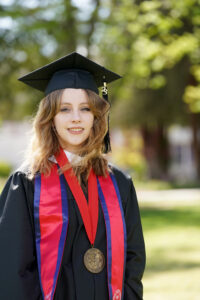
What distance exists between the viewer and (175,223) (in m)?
11.1

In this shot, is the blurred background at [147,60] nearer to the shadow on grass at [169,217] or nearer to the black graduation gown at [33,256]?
the shadow on grass at [169,217]

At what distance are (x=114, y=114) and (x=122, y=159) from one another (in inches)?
145

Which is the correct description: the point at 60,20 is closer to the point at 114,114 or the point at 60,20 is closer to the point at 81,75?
the point at 81,75

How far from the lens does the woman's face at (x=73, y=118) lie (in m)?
2.68

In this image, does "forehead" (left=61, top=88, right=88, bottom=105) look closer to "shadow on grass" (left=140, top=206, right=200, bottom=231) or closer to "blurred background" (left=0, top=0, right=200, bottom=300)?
"blurred background" (left=0, top=0, right=200, bottom=300)

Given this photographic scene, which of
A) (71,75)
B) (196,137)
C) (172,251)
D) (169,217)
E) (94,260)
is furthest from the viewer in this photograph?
(196,137)

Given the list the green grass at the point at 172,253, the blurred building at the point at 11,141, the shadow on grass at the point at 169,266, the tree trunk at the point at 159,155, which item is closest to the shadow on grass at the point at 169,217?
the green grass at the point at 172,253

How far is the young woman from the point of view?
2.42 meters

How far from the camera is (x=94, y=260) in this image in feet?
8.23

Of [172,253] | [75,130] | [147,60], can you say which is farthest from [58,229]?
[147,60]

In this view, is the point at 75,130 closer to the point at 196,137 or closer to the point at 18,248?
the point at 18,248

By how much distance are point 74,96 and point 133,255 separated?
98cm

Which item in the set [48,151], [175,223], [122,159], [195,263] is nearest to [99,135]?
[48,151]

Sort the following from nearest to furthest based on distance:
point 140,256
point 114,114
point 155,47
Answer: point 140,256 < point 155,47 < point 114,114
